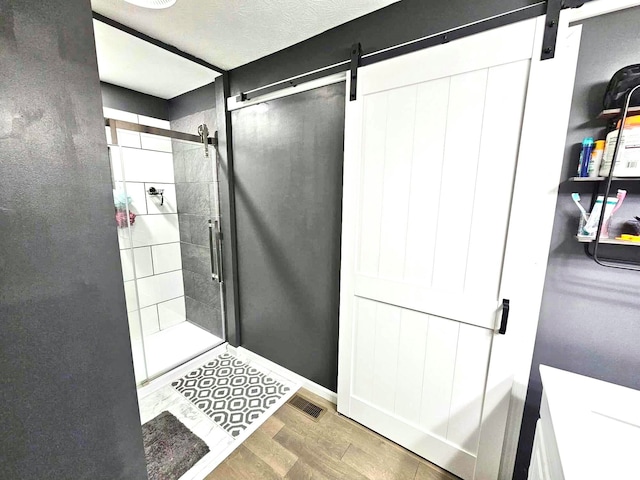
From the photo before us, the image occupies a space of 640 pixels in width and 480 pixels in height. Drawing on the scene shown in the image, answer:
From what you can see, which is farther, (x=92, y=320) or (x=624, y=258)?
(x=624, y=258)

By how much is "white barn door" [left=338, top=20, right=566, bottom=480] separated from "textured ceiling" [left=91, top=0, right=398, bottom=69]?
37cm

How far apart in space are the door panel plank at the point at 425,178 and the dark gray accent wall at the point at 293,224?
472 millimetres

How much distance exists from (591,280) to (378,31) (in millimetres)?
1520

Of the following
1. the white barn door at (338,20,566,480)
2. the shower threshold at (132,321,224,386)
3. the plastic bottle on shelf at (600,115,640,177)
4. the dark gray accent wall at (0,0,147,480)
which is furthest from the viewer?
the shower threshold at (132,321,224,386)

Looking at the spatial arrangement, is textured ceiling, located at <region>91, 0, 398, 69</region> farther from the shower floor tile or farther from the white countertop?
the shower floor tile

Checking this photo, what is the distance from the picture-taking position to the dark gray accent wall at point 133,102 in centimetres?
225

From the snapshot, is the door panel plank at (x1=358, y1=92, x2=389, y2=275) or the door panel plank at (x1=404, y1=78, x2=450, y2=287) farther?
the door panel plank at (x1=358, y1=92, x2=389, y2=275)

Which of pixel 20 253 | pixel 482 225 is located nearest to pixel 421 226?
pixel 482 225

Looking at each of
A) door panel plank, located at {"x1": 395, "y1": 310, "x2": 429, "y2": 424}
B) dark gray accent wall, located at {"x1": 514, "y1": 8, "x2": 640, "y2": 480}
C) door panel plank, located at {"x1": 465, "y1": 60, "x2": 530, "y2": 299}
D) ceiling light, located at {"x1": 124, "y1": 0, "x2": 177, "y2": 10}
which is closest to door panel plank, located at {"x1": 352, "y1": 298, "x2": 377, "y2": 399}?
door panel plank, located at {"x1": 395, "y1": 310, "x2": 429, "y2": 424}

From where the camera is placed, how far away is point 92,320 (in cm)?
79

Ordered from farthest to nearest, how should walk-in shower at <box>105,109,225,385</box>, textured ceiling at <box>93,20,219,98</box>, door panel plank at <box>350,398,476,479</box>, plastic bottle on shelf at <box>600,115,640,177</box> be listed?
walk-in shower at <box>105,109,225,385</box> < textured ceiling at <box>93,20,219,98</box> < door panel plank at <box>350,398,476,479</box> < plastic bottle on shelf at <box>600,115,640,177</box>

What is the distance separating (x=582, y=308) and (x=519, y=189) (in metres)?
0.56

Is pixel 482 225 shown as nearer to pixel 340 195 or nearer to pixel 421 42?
pixel 340 195

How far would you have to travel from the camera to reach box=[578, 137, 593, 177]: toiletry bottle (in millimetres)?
944
